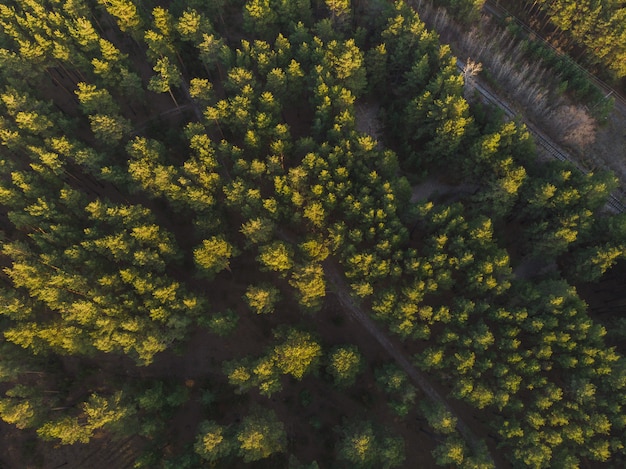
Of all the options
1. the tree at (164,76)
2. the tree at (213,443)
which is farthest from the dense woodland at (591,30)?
the tree at (213,443)

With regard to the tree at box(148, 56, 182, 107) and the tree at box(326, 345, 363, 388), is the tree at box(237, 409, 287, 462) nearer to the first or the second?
the tree at box(326, 345, 363, 388)

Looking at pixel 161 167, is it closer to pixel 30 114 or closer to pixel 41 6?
pixel 30 114

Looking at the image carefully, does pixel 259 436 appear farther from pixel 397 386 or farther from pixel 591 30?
pixel 591 30

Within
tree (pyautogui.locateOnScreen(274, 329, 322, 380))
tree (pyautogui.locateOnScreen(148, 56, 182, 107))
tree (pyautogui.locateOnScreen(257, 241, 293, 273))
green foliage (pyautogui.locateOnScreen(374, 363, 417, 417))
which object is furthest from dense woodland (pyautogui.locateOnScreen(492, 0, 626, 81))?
tree (pyautogui.locateOnScreen(274, 329, 322, 380))

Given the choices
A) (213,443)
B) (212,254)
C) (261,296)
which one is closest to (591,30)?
(261,296)

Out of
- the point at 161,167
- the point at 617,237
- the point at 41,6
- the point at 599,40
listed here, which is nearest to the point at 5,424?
the point at 161,167
